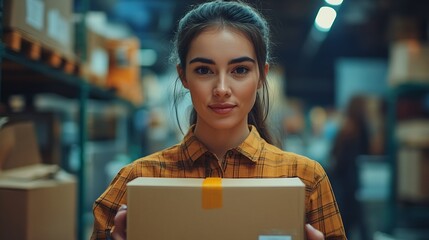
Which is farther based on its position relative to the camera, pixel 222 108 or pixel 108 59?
pixel 108 59

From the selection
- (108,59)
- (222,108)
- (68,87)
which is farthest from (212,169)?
(108,59)

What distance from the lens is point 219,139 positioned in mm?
1909

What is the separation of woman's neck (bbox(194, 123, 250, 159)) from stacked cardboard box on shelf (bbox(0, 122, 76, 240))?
106cm

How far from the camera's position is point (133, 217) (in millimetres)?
1534

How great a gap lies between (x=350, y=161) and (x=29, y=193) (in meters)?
3.61

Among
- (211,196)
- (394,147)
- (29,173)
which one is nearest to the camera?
(211,196)

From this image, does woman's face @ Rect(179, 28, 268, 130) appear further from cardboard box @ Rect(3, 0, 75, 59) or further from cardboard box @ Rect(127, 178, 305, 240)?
cardboard box @ Rect(3, 0, 75, 59)

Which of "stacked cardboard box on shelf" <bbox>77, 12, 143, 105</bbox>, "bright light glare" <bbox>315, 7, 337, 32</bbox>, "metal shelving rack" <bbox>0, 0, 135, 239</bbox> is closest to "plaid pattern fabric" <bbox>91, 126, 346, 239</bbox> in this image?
"metal shelving rack" <bbox>0, 0, 135, 239</bbox>

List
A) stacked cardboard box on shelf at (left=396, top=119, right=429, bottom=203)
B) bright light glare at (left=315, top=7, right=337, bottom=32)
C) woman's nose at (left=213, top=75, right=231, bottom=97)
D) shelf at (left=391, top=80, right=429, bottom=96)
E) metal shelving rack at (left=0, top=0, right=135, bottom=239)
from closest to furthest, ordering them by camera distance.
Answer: woman's nose at (left=213, top=75, right=231, bottom=97)
bright light glare at (left=315, top=7, right=337, bottom=32)
metal shelving rack at (left=0, top=0, right=135, bottom=239)
shelf at (left=391, top=80, right=429, bottom=96)
stacked cardboard box on shelf at (left=396, top=119, right=429, bottom=203)

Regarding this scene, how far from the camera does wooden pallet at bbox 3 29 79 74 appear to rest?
102 inches

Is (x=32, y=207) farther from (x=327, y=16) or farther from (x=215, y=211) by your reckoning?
(x=327, y=16)

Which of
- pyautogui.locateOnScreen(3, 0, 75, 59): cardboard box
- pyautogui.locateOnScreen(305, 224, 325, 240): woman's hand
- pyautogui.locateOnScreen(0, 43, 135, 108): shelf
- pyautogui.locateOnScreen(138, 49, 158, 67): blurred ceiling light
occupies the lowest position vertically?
pyautogui.locateOnScreen(305, 224, 325, 240): woman's hand

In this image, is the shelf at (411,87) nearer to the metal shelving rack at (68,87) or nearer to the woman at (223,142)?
the metal shelving rack at (68,87)

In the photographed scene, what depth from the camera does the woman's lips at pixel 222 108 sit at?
1.80 meters
